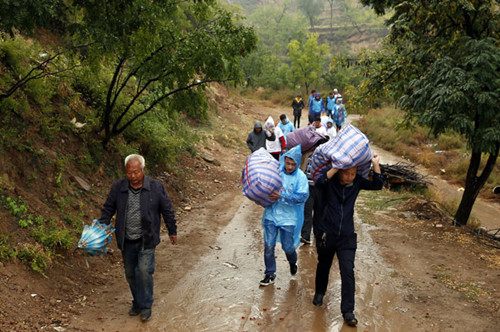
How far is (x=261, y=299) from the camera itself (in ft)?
17.2

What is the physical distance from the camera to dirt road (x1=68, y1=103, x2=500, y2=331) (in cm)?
462

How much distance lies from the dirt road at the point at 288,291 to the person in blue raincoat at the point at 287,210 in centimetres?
52

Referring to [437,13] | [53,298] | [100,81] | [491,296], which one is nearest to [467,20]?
[437,13]

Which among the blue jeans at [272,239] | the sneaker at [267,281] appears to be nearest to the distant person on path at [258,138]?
the blue jeans at [272,239]

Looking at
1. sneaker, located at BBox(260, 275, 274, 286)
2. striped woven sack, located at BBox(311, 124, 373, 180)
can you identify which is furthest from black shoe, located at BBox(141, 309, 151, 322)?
striped woven sack, located at BBox(311, 124, 373, 180)

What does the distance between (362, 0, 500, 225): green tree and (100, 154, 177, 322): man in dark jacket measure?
16.4 feet

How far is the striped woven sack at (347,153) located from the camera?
14.5 feet

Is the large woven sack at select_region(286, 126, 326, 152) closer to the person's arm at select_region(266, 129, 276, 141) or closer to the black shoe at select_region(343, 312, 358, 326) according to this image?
the person's arm at select_region(266, 129, 276, 141)

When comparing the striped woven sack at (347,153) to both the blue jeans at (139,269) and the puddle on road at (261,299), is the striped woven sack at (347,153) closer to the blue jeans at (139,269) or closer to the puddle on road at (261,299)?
the puddle on road at (261,299)

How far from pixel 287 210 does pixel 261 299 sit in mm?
1146

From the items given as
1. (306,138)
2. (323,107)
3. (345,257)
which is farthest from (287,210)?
(323,107)

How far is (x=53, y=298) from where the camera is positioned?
4.76 m

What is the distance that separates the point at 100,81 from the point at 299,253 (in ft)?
17.9

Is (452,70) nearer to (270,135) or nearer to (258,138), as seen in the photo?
(270,135)
